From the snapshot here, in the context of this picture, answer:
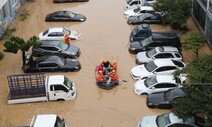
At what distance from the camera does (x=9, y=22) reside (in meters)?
36.3

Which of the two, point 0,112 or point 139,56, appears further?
point 139,56

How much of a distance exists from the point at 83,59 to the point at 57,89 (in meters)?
5.84

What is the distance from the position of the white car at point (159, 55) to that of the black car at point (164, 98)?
4703 millimetres

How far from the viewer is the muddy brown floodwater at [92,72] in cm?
2418

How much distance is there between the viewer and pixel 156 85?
25.3 meters

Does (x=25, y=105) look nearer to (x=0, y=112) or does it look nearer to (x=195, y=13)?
(x=0, y=112)

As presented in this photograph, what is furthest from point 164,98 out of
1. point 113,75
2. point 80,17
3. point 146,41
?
point 80,17

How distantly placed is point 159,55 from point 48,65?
751 centimetres

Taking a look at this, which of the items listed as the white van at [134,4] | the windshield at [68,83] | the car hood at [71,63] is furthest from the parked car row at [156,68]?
the windshield at [68,83]

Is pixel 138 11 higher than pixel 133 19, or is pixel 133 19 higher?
pixel 138 11

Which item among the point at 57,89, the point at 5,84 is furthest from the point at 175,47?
the point at 5,84

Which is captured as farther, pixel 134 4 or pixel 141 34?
pixel 134 4

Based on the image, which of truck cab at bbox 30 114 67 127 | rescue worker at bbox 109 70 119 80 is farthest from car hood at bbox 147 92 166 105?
truck cab at bbox 30 114 67 127

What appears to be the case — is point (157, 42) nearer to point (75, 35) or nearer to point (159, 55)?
point (159, 55)
